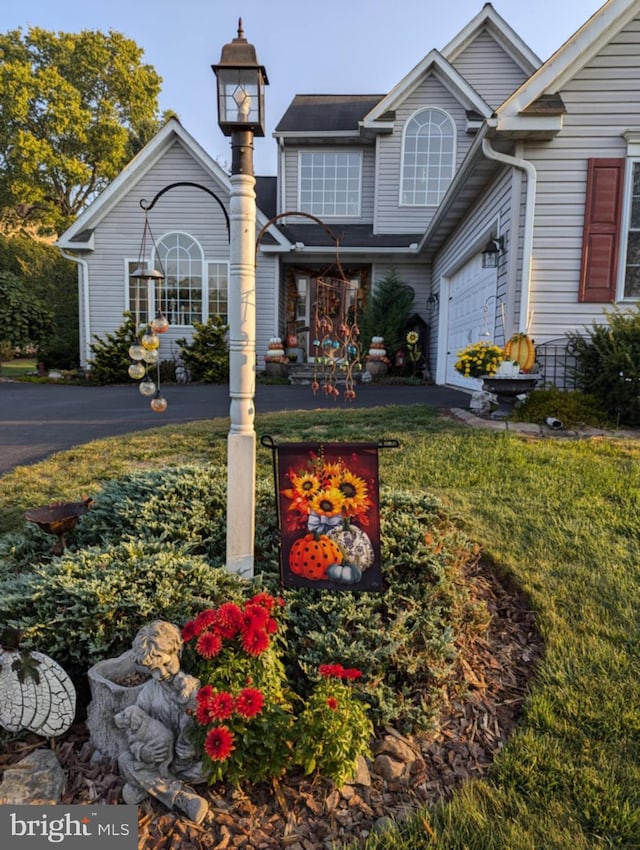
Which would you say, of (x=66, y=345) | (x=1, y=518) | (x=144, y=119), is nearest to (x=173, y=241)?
(x=66, y=345)

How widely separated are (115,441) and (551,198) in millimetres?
5595

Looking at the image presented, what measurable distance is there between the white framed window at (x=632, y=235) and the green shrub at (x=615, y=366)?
22.0 inches

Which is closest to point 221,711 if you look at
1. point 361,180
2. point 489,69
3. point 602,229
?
point 602,229

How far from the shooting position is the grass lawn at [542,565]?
4.98ft

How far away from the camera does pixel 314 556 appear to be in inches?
92.2

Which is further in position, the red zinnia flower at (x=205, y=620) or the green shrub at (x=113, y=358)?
the green shrub at (x=113, y=358)

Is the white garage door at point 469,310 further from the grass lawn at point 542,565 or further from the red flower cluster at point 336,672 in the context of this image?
the red flower cluster at point 336,672

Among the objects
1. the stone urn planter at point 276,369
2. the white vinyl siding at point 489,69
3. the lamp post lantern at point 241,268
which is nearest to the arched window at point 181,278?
the stone urn planter at point 276,369

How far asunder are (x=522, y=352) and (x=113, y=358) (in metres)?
8.90

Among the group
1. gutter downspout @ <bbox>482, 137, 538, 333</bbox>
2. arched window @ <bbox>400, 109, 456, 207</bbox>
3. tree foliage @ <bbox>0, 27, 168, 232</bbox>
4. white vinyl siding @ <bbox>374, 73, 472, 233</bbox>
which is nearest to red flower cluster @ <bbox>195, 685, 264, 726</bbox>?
gutter downspout @ <bbox>482, 137, 538, 333</bbox>

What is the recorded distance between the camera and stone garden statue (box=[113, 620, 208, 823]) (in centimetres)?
161

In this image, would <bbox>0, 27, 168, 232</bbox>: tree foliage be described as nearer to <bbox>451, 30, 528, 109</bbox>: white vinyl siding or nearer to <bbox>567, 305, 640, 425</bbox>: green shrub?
<bbox>451, 30, 528, 109</bbox>: white vinyl siding

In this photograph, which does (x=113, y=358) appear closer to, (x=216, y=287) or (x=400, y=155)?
(x=216, y=287)

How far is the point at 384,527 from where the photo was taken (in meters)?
2.76
